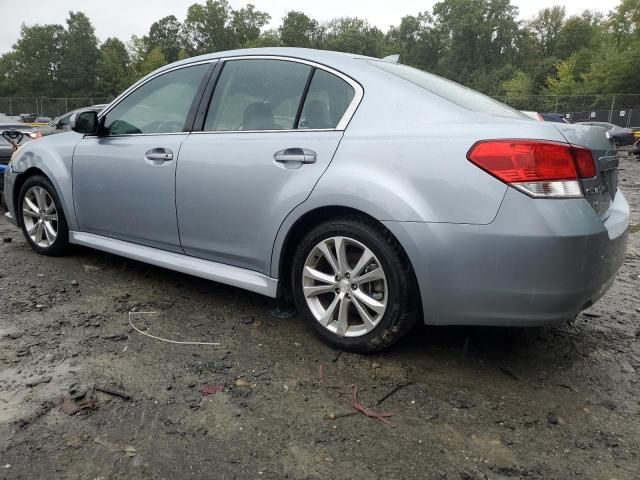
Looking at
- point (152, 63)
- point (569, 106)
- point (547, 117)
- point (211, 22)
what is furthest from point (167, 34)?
point (547, 117)

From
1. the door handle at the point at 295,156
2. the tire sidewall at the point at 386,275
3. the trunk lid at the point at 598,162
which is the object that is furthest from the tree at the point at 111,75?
the trunk lid at the point at 598,162

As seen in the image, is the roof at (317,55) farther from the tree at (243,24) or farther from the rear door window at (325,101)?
the tree at (243,24)

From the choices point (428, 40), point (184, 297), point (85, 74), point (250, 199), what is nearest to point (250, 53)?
point (250, 199)

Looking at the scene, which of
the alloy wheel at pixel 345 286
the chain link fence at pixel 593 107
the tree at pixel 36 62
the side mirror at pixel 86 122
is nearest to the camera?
the alloy wheel at pixel 345 286

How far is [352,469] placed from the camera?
2.06m

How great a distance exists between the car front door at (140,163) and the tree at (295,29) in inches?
3806

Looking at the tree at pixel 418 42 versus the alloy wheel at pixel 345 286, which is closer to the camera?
the alloy wheel at pixel 345 286

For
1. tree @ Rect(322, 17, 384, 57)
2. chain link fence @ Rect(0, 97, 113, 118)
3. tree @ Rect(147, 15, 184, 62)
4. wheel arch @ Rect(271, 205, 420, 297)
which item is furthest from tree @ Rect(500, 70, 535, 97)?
wheel arch @ Rect(271, 205, 420, 297)

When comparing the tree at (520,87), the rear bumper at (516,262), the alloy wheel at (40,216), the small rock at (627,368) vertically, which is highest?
the tree at (520,87)

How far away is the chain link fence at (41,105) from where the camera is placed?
3912cm

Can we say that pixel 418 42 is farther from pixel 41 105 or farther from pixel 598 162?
pixel 598 162

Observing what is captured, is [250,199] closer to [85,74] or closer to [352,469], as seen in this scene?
[352,469]

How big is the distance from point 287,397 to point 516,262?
3.90 ft

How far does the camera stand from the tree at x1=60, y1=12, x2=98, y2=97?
265ft
